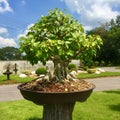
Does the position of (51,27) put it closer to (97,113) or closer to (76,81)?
(76,81)

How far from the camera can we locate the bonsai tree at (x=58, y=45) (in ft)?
17.6

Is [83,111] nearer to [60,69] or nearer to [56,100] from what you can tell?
[60,69]

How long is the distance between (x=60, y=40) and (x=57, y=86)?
2.77 feet

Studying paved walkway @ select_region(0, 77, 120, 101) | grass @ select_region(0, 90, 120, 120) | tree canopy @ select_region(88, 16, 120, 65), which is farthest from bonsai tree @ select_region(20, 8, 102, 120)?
tree canopy @ select_region(88, 16, 120, 65)

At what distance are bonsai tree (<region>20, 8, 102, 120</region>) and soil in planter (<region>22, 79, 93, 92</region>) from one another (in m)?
0.15

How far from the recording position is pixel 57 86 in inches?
222

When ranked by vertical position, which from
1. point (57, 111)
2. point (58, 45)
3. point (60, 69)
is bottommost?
point (57, 111)

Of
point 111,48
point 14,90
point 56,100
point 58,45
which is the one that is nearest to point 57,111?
point 56,100

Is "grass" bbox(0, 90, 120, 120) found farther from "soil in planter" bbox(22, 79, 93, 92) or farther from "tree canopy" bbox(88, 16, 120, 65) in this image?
"tree canopy" bbox(88, 16, 120, 65)

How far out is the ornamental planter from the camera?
5.35 metres

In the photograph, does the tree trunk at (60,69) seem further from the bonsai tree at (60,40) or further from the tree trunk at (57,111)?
the tree trunk at (57,111)

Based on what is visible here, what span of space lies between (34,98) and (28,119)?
3.70 meters

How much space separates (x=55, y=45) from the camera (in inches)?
209

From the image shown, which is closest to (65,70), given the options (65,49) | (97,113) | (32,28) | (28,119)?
(65,49)
